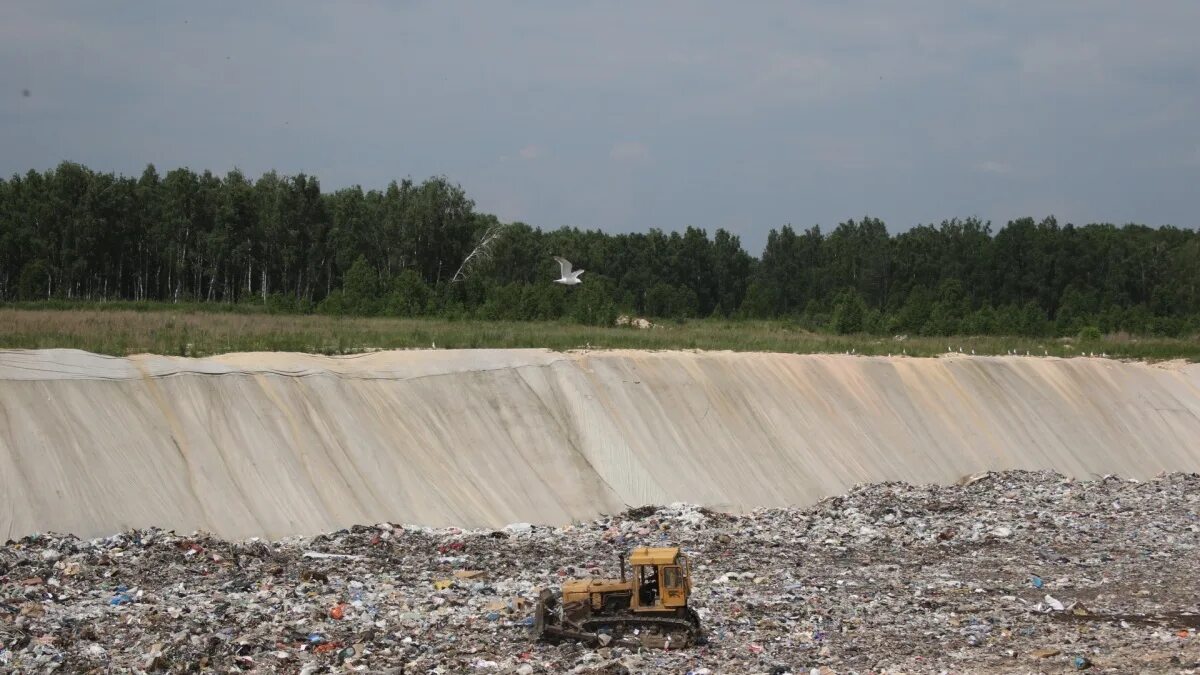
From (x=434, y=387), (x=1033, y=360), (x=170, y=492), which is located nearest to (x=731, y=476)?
(x=434, y=387)

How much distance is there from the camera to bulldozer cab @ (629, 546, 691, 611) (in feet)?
50.0

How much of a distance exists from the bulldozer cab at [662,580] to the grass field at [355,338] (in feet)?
47.8

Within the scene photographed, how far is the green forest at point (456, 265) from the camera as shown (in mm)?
57406

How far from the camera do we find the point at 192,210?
66812mm

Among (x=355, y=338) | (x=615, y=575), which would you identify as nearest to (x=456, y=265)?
(x=355, y=338)

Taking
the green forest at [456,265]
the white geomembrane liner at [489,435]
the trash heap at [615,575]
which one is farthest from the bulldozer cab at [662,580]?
the green forest at [456,265]

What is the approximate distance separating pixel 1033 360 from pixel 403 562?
29438 millimetres

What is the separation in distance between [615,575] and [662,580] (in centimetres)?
459

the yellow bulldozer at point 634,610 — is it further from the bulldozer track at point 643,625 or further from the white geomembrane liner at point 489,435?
the white geomembrane liner at point 489,435

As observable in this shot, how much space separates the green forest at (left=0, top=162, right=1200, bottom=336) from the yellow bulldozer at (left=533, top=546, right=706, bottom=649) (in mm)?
32591

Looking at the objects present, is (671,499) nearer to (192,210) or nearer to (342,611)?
(342,611)

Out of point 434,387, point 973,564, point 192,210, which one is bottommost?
point 973,564

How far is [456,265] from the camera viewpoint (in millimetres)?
76812

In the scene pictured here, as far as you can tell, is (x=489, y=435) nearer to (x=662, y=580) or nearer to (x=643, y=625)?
(x=643, y=625)
